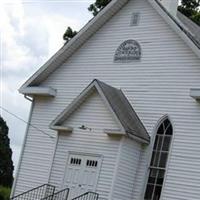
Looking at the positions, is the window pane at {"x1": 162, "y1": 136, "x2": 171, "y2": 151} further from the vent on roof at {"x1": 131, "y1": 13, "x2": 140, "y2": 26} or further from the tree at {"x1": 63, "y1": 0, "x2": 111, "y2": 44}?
the tree at {"x1": 63, "y1": 0, "x2": 111, "y2": 44}

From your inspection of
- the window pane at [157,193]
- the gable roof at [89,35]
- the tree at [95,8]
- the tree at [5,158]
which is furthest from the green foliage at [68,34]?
the window pane at [157,193]

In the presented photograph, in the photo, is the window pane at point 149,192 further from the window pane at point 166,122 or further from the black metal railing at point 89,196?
the window pane at point 166,122

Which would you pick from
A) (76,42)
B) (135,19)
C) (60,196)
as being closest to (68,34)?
(76,42)

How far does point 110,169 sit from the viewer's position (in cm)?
2222

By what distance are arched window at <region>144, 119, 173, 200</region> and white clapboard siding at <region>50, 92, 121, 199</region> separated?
1.51 m

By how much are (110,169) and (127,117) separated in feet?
6.31

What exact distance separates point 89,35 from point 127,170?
19.8 feet

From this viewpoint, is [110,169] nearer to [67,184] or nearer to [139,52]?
[67,184]

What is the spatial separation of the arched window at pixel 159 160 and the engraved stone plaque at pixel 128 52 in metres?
2.93

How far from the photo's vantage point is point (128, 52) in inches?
966

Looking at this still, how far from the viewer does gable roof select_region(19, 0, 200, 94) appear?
22.7 meters

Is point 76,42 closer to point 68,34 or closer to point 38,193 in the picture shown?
point 38,193

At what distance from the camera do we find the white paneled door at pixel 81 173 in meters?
22.8

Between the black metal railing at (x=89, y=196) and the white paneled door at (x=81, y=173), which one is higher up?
the white paneled door at (x=81, y=173)
